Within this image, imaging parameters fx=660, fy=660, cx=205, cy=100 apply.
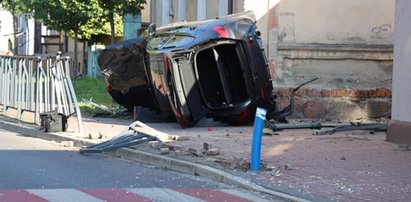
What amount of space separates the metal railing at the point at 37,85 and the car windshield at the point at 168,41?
6.31 ft

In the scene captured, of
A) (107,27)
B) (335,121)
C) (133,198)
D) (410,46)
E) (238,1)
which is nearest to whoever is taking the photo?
(133,198)

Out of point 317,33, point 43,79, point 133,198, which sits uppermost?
point 317,33

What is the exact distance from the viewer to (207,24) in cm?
1395

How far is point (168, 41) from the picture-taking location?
1417 centimetres

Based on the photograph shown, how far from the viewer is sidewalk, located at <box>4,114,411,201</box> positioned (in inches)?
317

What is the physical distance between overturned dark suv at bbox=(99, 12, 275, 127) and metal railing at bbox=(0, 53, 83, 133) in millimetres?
1873

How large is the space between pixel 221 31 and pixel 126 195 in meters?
6.22

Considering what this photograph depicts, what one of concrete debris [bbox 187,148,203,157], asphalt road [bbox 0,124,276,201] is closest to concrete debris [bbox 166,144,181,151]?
concrete debris [bbox 187,148,203,157]

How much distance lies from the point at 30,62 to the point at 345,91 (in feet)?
24.4

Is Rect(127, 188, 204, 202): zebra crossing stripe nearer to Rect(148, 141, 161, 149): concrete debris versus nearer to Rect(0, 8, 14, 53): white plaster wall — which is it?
Rect(148, 141, 161, 149): concrete debris

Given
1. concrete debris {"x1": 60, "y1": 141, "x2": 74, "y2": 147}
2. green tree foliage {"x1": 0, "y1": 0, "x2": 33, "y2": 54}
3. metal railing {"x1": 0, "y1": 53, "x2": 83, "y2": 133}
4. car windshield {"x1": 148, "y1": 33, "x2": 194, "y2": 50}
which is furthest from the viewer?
green tree foliage {"x1": 0, "y1": 0, "x2": 33, "y2": 54}

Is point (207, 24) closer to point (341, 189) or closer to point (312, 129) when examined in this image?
point (312, 129)

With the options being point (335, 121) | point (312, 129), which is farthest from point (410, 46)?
point (335, 121)

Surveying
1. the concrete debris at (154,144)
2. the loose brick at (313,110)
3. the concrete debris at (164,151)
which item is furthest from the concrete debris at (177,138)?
the loose brick at (313,110)
